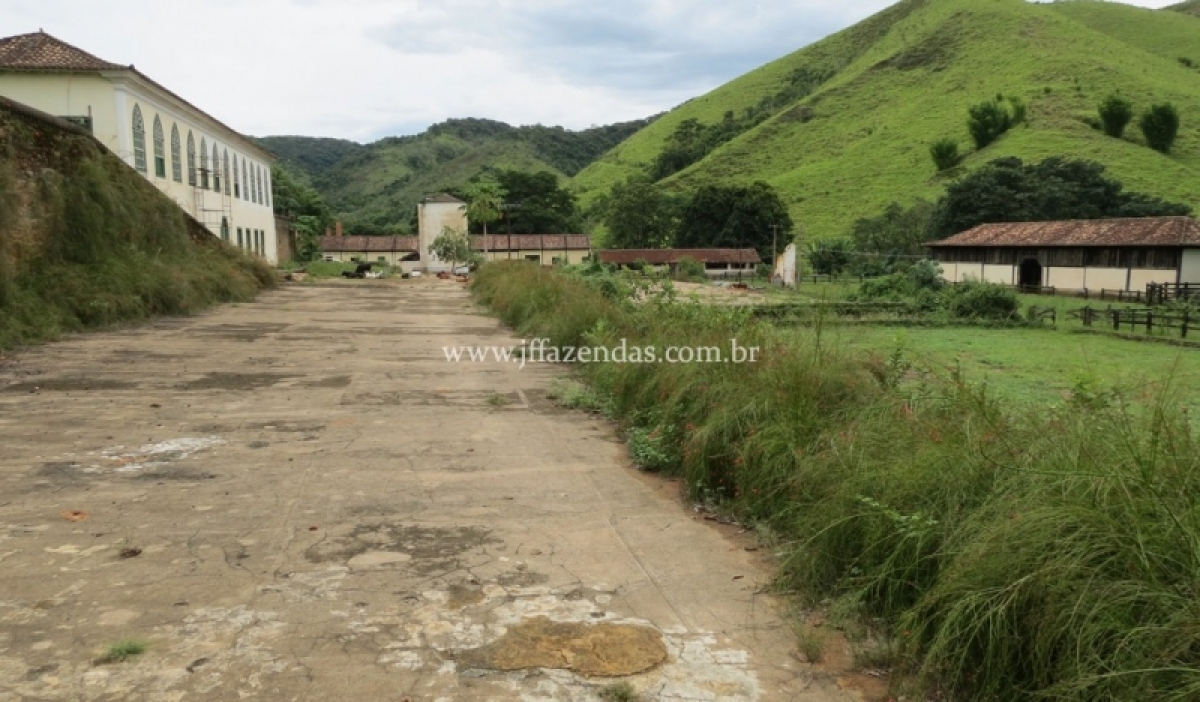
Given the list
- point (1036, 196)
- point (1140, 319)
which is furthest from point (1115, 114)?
point (1140, 319)

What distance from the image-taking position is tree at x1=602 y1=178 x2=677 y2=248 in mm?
63188

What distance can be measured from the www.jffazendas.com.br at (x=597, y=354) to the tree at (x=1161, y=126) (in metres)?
68.2

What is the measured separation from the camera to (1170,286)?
30.8 meters

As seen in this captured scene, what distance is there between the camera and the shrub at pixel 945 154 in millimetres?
63719

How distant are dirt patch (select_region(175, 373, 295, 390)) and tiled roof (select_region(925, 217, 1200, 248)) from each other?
111ft

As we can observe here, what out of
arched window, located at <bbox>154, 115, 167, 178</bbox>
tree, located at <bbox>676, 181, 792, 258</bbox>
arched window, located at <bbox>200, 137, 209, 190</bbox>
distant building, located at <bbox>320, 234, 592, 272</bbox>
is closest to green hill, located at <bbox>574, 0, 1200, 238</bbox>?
tree, located at <bbox>676, 181, 792, 258</bbox>

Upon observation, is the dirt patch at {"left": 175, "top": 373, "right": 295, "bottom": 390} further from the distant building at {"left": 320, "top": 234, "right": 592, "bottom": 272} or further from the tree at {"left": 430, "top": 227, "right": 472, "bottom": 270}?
the distant building at {"left": 320, "top": 234, "right": 592, "bottom": 272}

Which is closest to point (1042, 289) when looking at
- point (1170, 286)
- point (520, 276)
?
point (1170, 286)

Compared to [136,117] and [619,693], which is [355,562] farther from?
[136,117]

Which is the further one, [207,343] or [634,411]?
[207,343]

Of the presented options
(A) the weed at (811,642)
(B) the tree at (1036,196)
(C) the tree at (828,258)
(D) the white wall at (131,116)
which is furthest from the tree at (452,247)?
(A) the weed at (811,642)

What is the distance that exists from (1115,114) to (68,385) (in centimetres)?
7389

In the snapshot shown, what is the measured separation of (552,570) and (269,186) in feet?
139

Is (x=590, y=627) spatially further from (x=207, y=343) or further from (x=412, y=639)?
(x=207, y=343)
